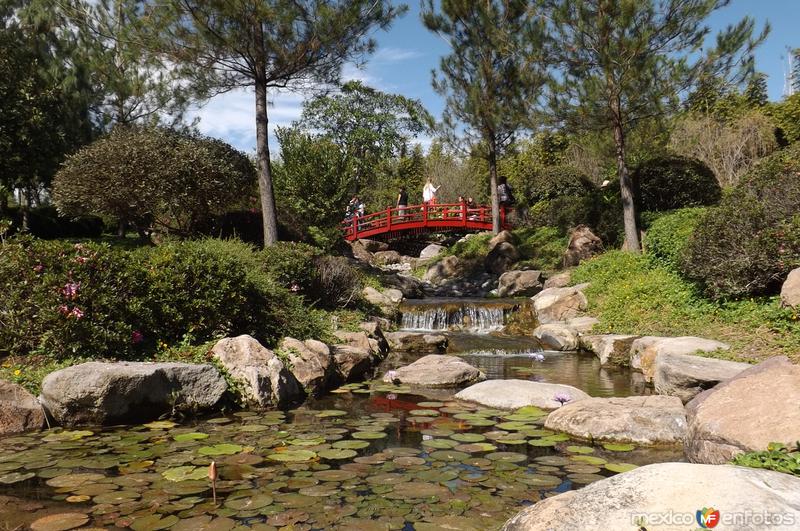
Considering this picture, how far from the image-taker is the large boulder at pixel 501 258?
62.5ft

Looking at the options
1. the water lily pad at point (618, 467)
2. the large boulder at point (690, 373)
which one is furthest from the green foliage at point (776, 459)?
the large boulder at point (690, 373)

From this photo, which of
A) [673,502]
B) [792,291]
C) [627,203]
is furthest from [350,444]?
[627,203]

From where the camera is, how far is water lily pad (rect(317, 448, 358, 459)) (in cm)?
455

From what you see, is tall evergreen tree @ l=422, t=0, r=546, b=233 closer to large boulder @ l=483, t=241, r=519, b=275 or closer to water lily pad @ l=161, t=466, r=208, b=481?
large boulder @ l=483, t=241, r=519, b=275

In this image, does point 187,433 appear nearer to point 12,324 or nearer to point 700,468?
point 12,324

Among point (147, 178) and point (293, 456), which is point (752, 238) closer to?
point (293, 456)

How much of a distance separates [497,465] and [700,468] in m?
1.76

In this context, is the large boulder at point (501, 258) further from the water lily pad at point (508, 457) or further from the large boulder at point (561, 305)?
the water lily pad at point (508, 457)

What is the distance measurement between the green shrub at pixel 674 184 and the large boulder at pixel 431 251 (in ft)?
32.5

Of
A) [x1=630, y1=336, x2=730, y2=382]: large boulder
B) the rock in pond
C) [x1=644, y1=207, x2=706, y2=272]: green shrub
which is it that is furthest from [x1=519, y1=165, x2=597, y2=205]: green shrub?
the rock in pond

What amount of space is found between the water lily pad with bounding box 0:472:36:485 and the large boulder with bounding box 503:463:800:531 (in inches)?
133

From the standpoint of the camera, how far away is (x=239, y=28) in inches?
473

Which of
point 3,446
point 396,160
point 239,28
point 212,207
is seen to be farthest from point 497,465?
point 396,160

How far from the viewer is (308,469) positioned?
13.9 ft
